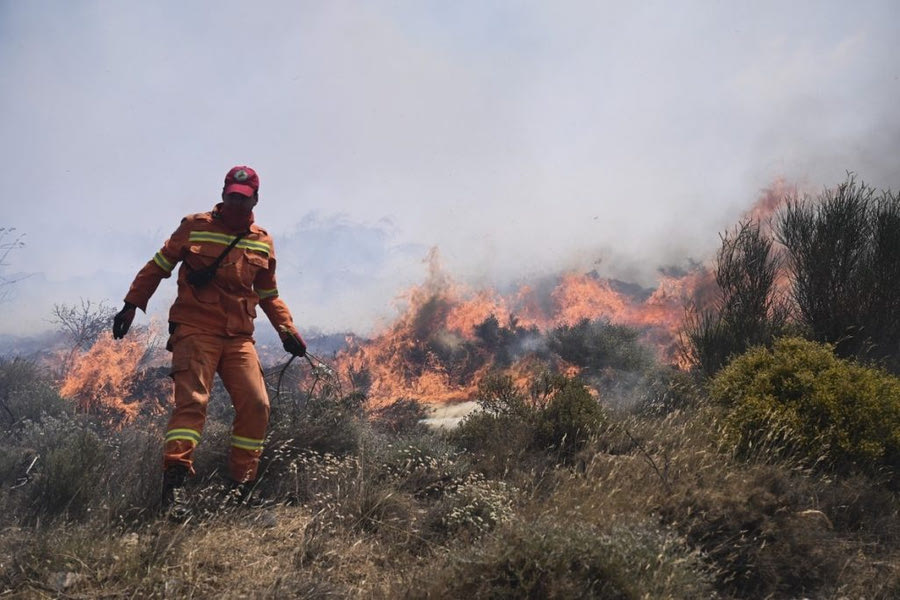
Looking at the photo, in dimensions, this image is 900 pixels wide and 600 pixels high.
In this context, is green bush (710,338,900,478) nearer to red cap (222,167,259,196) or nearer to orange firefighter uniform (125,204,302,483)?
orange firefighter uniform (125,204,302,483)

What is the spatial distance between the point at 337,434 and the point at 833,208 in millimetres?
8154

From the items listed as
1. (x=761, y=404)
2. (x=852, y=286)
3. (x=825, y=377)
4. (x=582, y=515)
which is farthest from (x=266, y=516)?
(x=852, y=286)

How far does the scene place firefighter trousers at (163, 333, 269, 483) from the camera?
11.7 ft

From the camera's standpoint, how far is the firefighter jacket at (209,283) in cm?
396

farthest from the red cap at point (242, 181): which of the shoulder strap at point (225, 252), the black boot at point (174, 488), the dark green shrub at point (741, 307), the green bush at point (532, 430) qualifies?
the dark green shrub at point (741, 307)

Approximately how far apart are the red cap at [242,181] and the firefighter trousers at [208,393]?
110 centimetres

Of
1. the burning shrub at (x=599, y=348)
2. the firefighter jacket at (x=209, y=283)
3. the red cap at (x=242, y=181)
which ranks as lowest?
the firefighter jacket at (x=209, y=283)

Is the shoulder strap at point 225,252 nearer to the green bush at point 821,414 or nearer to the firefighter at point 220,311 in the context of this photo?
the firefighter at point 220,311

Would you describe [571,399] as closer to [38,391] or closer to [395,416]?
[395,416]

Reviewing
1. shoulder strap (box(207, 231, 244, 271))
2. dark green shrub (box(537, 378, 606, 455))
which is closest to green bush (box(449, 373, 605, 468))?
dark green shrub (box(537, 378, 606, 455))

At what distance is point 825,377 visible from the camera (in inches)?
186

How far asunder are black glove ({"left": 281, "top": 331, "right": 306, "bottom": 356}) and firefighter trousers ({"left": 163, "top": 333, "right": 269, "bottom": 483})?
38 centimetres

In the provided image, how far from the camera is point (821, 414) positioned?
4527 mm

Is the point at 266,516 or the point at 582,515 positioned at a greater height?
the point at 582,515
